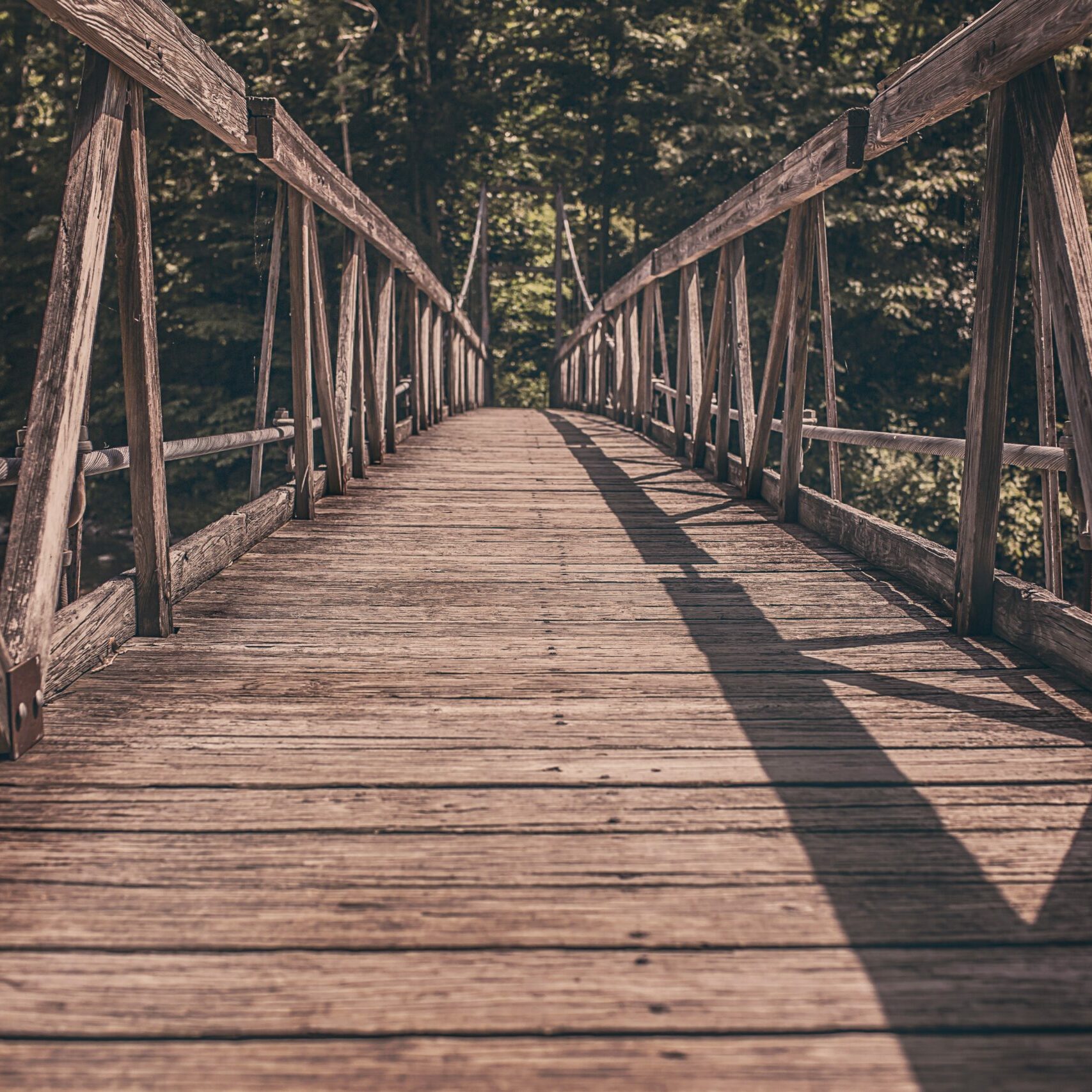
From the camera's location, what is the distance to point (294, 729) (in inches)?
73.9

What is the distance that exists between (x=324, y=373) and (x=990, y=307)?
2.37m

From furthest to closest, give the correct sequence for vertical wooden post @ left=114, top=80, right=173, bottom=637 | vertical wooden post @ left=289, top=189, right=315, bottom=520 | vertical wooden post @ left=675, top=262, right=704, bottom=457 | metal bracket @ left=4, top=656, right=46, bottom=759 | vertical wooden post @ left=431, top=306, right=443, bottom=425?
vertical wooden post @ left=431, top=306, right=443, bottom=425
vertical wooden post @ left=675, top=262, right=704, bottom=457
vertical wooden post @ left=289, top=189, right=315, bottom=520
vertical wooden post @ left=114, top=80, right=173, bottom=637
metal bracket @ left=4, top=656, right=46, bottom=759

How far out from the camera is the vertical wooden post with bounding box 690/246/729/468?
4836 millimetres

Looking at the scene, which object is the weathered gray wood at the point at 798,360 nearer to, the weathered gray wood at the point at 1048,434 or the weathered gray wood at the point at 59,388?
the weathered gray wood at the point at 1048,434

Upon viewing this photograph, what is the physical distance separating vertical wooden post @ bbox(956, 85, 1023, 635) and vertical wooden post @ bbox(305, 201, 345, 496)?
2104mm

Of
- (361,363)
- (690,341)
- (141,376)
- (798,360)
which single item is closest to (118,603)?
(141,376)

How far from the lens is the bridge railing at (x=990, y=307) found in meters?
2.05

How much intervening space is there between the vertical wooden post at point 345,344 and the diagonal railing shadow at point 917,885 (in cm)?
249

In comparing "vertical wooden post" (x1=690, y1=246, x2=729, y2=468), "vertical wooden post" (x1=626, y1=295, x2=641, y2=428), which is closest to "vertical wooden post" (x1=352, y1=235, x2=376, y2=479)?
"vertical wooden post" (x1=690, y1=246, x2=729, y2=468)

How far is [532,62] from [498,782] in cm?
2115

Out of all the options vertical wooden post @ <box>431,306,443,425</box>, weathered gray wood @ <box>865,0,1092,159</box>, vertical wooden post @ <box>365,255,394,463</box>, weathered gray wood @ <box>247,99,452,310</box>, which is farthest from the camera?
vertical wooden post @ <box>431,306,443,425</box>

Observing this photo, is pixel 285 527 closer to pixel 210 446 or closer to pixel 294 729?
pixel 210 446

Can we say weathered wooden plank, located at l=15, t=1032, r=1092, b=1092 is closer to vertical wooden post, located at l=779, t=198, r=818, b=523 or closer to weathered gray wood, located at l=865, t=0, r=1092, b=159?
weathered gray wood, located at l=865, t=0, r=1092, b=159

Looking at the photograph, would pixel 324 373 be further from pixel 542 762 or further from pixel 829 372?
pixel 542 762
